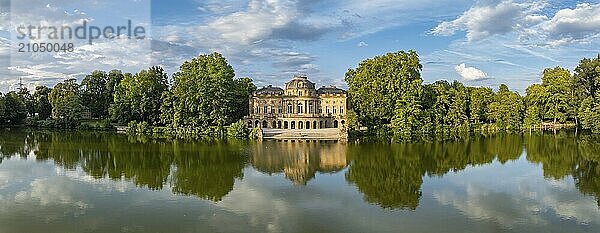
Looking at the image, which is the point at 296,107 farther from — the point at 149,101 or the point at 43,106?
the point at 43,106

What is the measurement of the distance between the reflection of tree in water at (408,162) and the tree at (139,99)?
1057 inches

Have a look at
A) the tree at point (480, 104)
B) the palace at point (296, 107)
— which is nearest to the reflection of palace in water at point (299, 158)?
the palace at point (296, 107)

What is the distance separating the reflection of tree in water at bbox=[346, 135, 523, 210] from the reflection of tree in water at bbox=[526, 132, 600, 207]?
4.85ft

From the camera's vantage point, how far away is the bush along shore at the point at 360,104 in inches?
1730

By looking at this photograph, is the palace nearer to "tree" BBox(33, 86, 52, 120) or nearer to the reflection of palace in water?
the reflection of palace in water

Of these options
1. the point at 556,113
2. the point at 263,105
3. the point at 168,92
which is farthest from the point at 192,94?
the point at 556,113

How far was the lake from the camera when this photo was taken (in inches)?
515

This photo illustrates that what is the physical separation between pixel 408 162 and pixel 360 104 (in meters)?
21.2

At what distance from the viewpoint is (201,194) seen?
54.9ft

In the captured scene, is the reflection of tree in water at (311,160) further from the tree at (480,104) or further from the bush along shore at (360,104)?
the tree at (480,104)

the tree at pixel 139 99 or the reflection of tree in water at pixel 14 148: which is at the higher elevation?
A: the tree at pixel 139 99

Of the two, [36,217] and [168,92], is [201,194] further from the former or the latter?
[168,92]

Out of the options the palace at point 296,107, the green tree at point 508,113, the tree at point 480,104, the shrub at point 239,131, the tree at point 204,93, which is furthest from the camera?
the tree at point 480,104

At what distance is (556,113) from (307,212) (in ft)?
151
